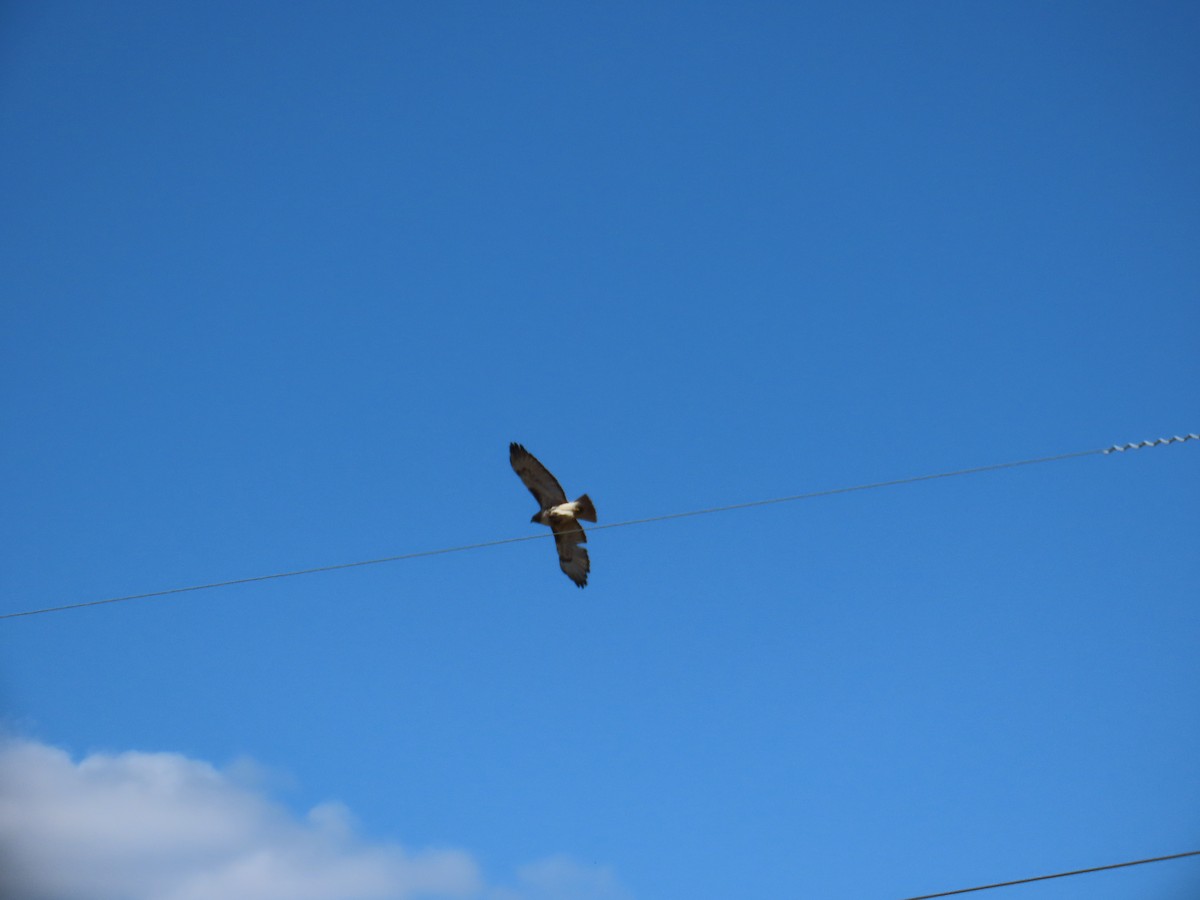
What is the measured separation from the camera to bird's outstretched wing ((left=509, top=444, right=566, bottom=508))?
1177cm

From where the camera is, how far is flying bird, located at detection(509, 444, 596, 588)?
37.2 feet

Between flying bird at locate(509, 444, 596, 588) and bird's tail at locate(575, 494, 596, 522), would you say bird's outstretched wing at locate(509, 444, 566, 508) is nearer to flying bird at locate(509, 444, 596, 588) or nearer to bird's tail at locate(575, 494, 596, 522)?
flying bird at locate(509, 444, 596, 588)

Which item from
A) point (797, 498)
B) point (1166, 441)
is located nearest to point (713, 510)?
point (797, 498)

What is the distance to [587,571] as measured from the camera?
40.1 ft

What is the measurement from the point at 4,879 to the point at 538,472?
1102 inches

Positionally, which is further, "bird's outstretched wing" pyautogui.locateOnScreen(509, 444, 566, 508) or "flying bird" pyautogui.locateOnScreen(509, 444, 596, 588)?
"bird's outstretched wing" pyautogui.locateOnScreen(509, 444, 566, 508)

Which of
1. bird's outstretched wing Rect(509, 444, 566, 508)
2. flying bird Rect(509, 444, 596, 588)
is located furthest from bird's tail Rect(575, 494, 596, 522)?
bird's outstretched wing Rect(509, 444, 566, 508)

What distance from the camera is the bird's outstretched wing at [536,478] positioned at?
1177cm

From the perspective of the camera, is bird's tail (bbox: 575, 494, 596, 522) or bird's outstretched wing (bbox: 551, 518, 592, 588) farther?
bird's outstretched wing (bbox: 551, 518, 592, 588)

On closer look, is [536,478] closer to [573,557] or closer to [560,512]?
[560,512]

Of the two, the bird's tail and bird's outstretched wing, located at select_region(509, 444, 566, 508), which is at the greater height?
bird's outstretched wing, located at select_region(509, 444, 566, 508)

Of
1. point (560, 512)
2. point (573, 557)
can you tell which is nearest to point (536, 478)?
point (560, 512)

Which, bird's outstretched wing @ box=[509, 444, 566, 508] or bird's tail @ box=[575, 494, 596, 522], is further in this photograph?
bird's outstretched wing @ box=[509, 444, 566, 508]

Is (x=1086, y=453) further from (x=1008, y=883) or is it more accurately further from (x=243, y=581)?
(x=243, y=581)
